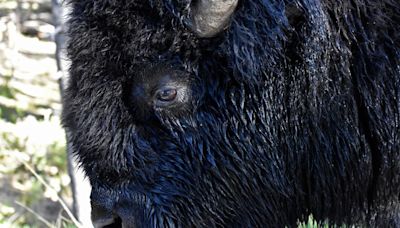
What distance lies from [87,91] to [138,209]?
0.54 metres

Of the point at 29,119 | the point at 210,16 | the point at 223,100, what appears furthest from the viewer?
the point at 29,119

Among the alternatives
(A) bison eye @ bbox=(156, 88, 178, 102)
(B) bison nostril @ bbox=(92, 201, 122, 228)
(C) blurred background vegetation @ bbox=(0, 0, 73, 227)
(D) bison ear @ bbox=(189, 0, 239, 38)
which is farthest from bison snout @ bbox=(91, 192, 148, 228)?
(C) blurred background vegetation @ bbox=(0, 0, 73, 227)

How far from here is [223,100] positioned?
3.40m

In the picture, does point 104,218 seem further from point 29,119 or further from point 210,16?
point 29,119

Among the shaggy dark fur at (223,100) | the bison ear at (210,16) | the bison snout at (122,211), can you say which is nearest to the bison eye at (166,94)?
the shaggy dark fur at (223,100)

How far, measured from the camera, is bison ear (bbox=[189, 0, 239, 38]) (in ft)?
10.7

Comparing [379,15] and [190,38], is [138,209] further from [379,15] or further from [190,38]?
[379,15]

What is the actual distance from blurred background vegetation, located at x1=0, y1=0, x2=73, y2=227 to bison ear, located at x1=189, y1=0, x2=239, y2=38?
A: 4.90 m

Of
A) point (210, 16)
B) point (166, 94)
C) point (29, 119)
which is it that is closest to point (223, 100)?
point (166, 94)

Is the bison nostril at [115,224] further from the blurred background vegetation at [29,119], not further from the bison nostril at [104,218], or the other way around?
the blurred background vegetation at [29,119]

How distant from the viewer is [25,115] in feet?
32.1

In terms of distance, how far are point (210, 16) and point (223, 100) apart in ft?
1.21

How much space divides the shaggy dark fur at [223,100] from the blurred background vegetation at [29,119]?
15.3 feet

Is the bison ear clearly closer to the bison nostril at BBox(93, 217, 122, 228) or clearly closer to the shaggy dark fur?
the shaggy dark fur
